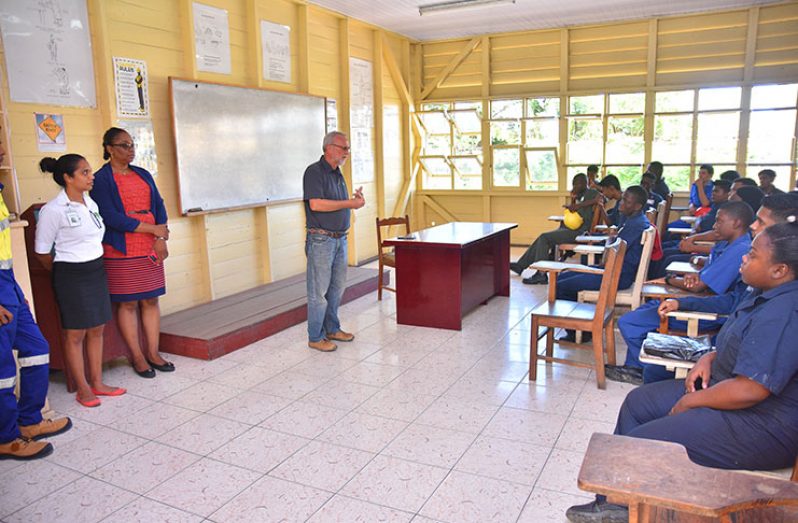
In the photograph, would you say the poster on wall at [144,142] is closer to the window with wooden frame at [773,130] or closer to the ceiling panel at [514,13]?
the ceiling panel at [514,13]

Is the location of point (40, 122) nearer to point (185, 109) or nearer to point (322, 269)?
point (185, 109)

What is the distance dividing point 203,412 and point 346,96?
15.8 ft

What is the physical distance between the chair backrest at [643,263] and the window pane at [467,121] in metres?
5.20

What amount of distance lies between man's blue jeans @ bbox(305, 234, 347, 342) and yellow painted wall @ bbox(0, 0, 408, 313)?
1.47 metres

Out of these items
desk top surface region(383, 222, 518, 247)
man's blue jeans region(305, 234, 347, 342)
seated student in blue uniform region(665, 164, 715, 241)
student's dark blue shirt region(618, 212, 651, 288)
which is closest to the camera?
student's dark blue shirt region(618, 212, 651, 288)

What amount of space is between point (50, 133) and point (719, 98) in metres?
7.51

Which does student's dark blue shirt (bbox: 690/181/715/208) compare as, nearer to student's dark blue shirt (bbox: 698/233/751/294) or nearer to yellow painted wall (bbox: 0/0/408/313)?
yellow painted wall (bbox: 0/0/408/313)

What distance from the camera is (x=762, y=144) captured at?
7.36 metres

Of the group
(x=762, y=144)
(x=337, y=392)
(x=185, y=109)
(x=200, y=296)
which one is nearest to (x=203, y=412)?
(x=337, y=392)

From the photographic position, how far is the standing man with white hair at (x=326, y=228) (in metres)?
4.11

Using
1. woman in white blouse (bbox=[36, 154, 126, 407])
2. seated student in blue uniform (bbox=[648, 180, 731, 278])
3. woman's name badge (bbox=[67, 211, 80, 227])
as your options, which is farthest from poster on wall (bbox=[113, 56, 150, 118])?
seated student in blue uniform (bbox=[648, 180, 731, 278])

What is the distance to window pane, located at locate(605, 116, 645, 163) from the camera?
7.93m

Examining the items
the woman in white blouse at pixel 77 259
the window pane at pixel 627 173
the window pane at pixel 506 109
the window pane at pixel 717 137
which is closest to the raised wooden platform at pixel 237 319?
the woman in white blouse at pixel 77 259

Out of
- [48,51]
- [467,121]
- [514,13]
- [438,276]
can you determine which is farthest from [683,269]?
[467,121]
